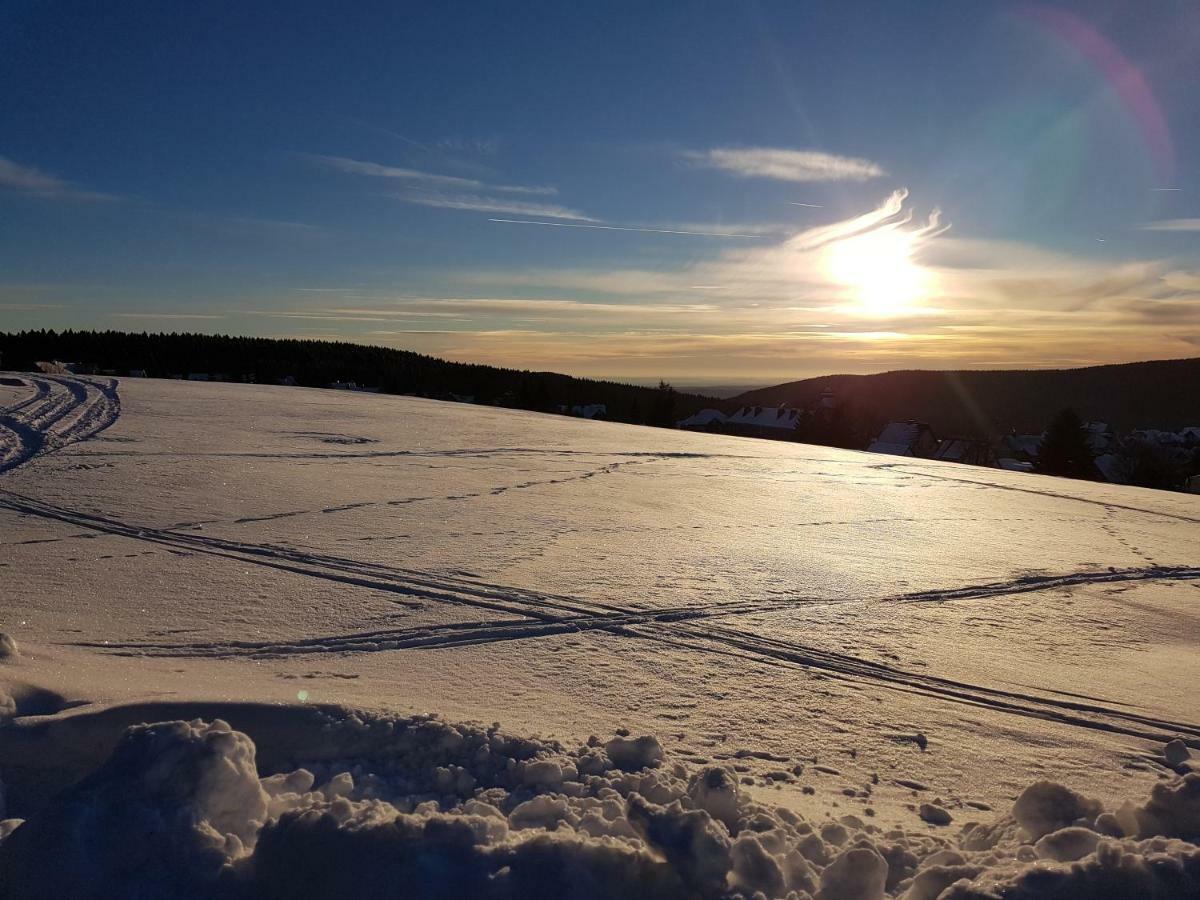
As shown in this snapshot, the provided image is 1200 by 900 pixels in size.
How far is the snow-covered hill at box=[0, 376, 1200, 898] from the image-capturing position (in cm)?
211

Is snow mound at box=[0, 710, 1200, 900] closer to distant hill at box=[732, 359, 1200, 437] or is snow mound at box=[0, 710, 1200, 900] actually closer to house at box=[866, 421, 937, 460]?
house at box=[866, 421, 937, 460]

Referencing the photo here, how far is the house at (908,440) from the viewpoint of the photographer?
38956mm

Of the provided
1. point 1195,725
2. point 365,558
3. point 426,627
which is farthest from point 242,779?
point 1195,725

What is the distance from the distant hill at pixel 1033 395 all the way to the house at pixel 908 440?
150 feet

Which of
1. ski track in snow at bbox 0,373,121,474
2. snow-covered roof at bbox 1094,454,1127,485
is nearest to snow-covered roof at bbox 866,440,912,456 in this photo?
snow-covered roof at bbox 1094,454,1127,485

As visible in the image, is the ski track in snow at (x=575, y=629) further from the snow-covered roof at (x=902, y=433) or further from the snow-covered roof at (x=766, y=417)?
the snow-covered roof at (x=766, y=417)

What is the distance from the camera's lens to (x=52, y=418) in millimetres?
10586

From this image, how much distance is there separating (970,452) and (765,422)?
18291 mm

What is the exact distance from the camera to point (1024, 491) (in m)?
10.8

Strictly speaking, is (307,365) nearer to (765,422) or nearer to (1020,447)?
(765,422)

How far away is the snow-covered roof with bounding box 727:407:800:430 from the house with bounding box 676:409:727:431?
0.94 metres

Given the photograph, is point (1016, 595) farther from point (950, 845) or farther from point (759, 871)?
point (759, 871)

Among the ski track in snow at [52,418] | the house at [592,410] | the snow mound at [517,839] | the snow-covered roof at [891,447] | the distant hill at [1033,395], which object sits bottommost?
the snow mound at [517,839]

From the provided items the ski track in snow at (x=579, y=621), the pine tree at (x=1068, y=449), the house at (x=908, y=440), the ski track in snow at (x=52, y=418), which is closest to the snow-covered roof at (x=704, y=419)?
the house at (x=908, y=440)
